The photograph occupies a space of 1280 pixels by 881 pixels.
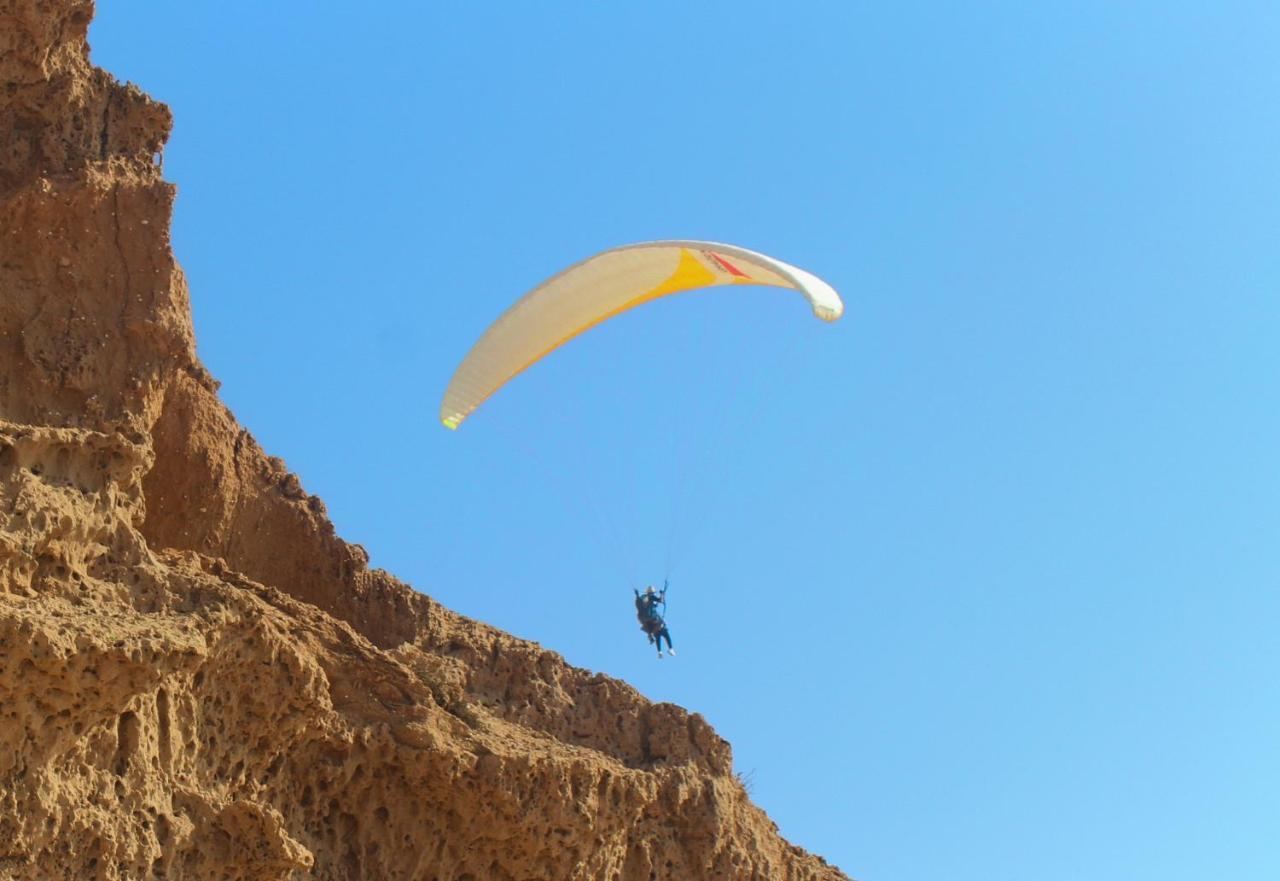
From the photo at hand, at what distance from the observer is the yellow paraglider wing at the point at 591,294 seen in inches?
752

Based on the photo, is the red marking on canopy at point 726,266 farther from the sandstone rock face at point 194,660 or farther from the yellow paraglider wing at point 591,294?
the sandstone rock face at point 194,660

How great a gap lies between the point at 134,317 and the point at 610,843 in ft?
19.2

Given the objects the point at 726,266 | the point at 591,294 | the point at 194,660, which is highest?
the point at 726,266

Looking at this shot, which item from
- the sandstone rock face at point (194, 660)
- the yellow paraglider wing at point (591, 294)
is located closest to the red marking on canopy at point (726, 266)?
the yellow paraglider wing at point (591, 294)

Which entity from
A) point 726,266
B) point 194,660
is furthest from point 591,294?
point 194,660

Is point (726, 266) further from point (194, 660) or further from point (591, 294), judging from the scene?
point (194, 660)

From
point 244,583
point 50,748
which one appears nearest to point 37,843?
point 50,748

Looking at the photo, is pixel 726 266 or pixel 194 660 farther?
pixel 726 266

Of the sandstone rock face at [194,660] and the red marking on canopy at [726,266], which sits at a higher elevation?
the red marking on canopy at [726,266]

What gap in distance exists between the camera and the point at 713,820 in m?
15.5

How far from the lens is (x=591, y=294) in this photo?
19.9 metres

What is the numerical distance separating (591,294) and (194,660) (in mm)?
9261

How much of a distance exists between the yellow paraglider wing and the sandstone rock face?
5402 mm

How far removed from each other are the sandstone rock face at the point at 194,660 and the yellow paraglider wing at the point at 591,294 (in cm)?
540
